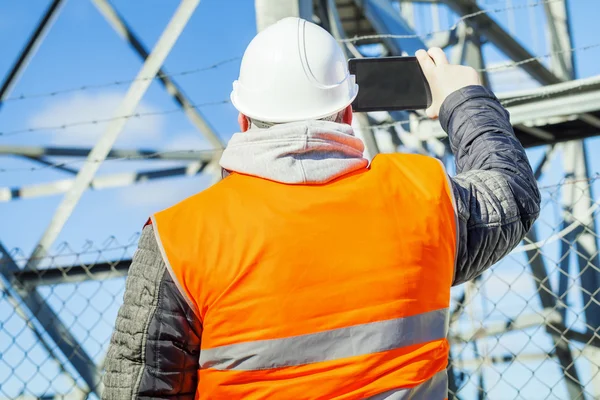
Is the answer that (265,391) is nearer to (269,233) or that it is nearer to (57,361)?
(269,233)

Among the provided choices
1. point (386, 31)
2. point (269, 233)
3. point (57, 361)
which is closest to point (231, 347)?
point (269, 233)

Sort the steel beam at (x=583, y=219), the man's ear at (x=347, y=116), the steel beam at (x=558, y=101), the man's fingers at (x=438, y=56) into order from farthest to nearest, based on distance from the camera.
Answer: the steel beam at (x=583, y=219) < the steel beam at (x=558, y=101) < the man's fingers at (x=438, y=56) < the man's ear at (x=347, y=116)

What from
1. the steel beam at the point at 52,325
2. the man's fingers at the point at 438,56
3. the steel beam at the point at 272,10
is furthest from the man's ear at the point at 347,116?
the steel beam at the point at 52,325

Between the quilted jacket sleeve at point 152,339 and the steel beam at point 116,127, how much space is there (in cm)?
412

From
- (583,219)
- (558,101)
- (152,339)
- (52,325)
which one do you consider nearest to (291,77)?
(152,339)

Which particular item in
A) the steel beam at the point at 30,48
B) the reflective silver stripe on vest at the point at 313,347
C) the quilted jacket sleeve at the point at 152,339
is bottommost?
the reflective silver stripe on vest at the point at 313,347

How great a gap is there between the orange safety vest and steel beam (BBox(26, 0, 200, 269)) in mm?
4121

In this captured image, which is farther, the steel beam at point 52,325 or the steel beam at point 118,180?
the steel beam at point 118,180

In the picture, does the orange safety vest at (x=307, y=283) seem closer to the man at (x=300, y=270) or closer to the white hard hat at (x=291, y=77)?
the man at (x=300, y=270)

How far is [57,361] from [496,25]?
5552 mm

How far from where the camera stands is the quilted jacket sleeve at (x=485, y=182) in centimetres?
159

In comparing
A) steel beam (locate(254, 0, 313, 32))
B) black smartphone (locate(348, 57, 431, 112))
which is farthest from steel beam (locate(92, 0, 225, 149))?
black smartphone (locate(348, 57, 431, 112))

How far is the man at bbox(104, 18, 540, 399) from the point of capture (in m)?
1.40

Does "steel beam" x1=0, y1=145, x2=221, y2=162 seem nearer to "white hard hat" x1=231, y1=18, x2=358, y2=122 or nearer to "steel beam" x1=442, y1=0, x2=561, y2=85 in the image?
"steel beam" x1=442, y1=0, x2=561, y2=85
